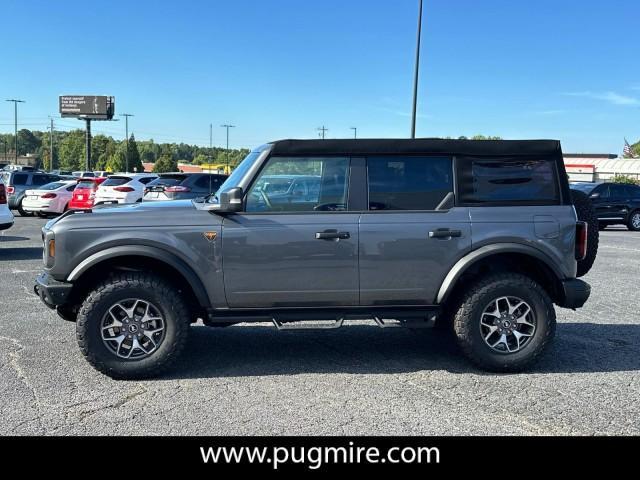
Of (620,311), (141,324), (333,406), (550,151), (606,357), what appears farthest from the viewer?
(620,311)

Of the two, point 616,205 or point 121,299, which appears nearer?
point 121,299

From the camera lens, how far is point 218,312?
497 cm

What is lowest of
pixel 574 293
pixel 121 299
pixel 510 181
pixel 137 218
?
pixel 121 299

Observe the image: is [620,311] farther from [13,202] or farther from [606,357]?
[13,202]

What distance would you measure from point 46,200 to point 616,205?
1961 cm

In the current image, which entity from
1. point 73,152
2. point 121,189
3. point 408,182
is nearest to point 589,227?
point 408,182

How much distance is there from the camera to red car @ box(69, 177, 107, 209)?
822 inches

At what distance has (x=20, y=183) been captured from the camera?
23.4 m

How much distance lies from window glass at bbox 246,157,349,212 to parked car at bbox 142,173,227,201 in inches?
454

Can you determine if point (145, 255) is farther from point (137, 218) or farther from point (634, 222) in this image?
point (634, 222)

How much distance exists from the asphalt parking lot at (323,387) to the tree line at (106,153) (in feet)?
144

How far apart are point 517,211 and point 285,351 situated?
2.44 m

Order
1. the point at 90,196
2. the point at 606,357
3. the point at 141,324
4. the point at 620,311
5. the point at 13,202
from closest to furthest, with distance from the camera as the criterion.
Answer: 1. the point at 141,324
2. the point at 606,357
3. the point at 620,311
4. the point at 90,196
5. the point at 13,202

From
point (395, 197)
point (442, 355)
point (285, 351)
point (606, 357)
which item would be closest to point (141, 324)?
point (285, 351)
